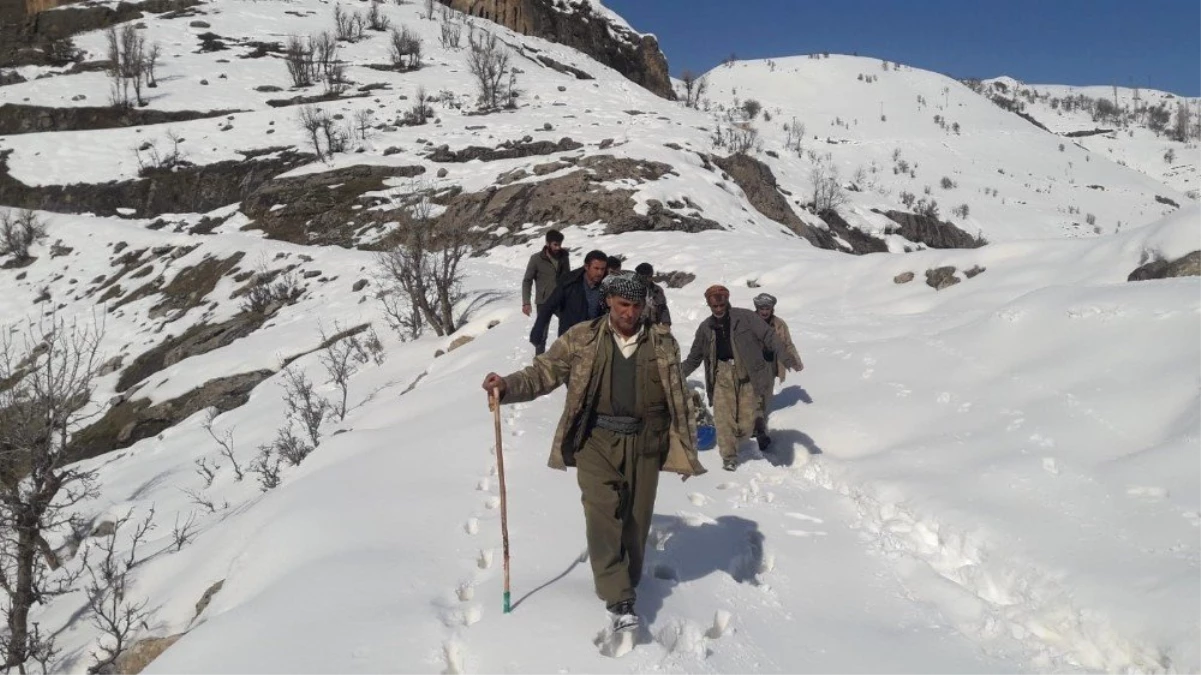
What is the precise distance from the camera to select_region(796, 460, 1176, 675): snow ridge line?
3371 mm

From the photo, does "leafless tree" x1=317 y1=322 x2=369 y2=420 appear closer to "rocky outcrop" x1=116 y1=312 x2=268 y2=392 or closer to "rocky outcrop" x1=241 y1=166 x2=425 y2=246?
"rocky outcrop" x1=116 y1=312 x2=268 y2=392

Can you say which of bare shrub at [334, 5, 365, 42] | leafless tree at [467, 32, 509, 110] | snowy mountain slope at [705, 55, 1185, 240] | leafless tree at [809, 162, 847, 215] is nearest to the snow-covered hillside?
leafless tree at [809, 162, 847, 215]

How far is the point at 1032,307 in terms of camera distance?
287 inches

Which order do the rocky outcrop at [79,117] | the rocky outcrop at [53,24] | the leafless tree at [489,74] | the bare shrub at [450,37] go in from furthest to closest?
the bare shrub at [450,37] < the rocky outcrop at [53,24] < the leafless tree at [489,74] < the rocky outcrop at [79,117]

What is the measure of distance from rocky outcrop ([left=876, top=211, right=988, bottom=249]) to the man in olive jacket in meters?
35.7

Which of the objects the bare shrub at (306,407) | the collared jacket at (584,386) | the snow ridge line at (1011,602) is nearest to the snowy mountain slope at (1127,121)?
the snow ridge line at (1011,602)

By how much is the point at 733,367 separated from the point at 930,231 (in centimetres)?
3603

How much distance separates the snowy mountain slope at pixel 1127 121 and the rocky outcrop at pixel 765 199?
158ft

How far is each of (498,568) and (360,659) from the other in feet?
3.58

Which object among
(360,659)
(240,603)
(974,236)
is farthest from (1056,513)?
(974,236)

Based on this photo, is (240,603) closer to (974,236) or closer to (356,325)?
(356,325)

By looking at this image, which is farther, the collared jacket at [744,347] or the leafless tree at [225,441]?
the leafless tree at [225,441]

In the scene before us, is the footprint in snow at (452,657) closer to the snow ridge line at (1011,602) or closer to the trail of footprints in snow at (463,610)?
the trail of footprints in snow at (463,610)

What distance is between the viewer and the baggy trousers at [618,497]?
3.23m
